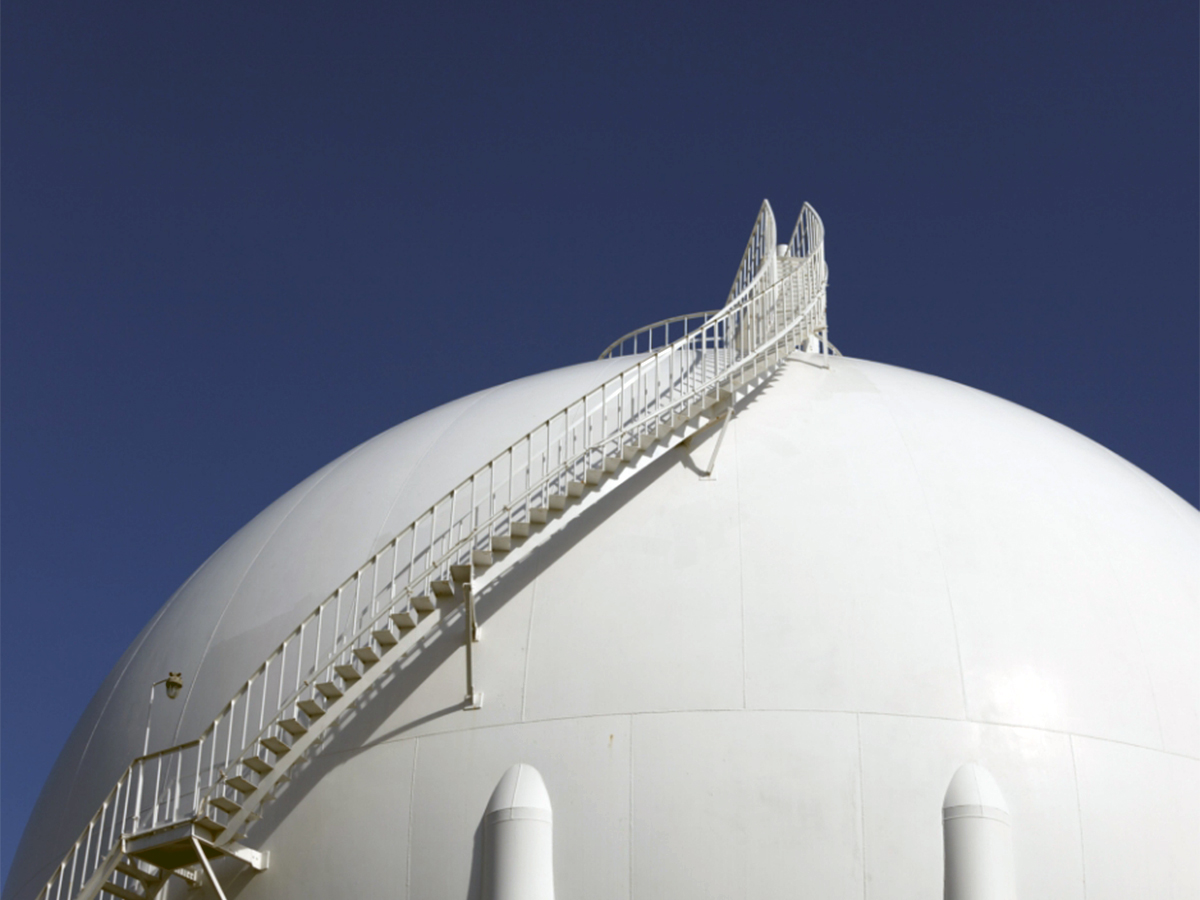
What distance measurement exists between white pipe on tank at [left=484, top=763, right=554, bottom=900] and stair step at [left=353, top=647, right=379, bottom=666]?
5.97 ft

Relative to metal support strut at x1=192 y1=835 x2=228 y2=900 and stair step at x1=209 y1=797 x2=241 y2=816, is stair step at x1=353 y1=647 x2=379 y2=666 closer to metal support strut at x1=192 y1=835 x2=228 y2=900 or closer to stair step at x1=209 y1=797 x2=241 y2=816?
stair step at x1=209 y1=797 x2=241 y2=816

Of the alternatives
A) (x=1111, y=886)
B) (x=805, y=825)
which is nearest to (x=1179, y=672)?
(x=1111, y=886)

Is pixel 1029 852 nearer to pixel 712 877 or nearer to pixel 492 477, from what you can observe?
pixel 712 877

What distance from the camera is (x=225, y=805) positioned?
42.1ft

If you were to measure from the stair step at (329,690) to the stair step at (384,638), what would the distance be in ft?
1.88

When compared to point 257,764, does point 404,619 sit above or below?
above

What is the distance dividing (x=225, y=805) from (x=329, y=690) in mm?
1350

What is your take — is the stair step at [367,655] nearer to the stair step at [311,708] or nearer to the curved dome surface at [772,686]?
the curved dome surface at [772,686]

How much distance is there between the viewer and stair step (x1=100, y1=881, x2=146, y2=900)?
1312 cm

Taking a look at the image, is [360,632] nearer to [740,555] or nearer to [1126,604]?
[740,555]

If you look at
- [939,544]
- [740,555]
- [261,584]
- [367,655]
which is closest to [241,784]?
[367,655]

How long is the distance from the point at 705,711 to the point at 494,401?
6.12 meters

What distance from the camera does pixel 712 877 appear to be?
38.5ft

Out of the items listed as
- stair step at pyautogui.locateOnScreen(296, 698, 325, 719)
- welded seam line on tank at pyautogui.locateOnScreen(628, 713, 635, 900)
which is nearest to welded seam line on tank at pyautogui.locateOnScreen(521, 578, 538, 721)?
welded seam line on tank at pyautogui.locateOnScreen(628, 713, 635, 900)
